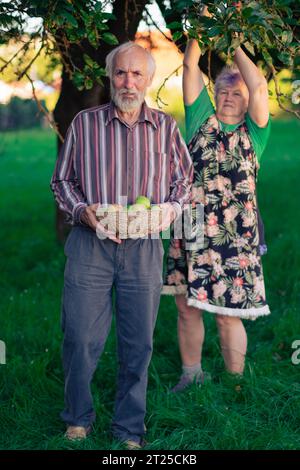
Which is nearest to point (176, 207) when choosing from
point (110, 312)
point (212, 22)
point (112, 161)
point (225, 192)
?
point (112, 161)

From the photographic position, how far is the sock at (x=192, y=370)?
427cm

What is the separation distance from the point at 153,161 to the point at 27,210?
24.2ft

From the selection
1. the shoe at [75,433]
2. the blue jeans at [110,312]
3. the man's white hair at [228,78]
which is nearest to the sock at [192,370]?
the blue jeans at [110,312]

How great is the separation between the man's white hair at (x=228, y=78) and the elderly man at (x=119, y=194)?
2.19 feet

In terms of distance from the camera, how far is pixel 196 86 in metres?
3.97

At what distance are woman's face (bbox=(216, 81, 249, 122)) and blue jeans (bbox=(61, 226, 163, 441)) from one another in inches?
37.0

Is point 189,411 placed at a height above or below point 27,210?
below

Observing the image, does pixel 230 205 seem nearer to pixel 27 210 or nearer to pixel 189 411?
pixel 189 411

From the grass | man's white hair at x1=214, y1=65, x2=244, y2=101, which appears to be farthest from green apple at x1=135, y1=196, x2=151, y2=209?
the grass

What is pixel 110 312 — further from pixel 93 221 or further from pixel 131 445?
pixel 131 445

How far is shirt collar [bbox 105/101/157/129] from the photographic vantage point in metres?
3.31

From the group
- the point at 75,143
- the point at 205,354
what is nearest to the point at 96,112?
the point at 75,143

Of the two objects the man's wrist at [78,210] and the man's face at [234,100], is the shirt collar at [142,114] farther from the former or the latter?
the man's face at [234,100]

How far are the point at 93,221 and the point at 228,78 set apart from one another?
1269 mm
